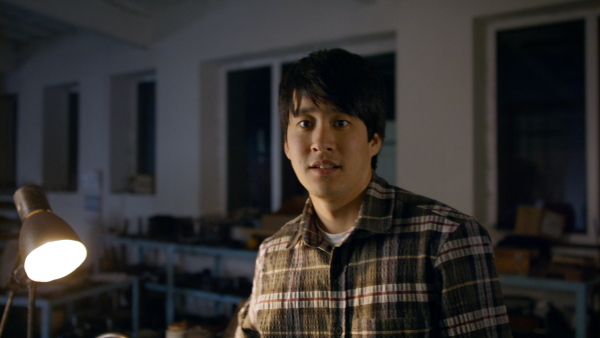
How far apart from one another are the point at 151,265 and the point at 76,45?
2388 mm

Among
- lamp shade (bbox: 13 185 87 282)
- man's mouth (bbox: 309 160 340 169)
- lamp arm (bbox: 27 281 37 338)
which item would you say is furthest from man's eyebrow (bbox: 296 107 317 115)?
A: lamp arm (bbox: 27 281 37 338)

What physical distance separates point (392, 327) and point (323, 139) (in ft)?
1.30

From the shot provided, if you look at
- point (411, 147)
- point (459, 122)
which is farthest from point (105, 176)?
point (459, 122)

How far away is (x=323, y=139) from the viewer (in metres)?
0.94

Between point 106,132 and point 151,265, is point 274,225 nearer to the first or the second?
point 151,265

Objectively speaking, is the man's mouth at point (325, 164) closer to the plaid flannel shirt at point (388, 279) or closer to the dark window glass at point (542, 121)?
the plaid flannel shirt at point (388, 279)

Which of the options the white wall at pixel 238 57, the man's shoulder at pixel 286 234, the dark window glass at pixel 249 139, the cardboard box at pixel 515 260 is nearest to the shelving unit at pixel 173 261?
the white wall at pixel 238 57

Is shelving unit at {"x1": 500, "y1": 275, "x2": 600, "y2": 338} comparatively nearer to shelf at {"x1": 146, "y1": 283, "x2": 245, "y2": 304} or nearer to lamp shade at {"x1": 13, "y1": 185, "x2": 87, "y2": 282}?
shelf at {"x1": 146, "y1": 283, "x2": 245, "y2": 304}

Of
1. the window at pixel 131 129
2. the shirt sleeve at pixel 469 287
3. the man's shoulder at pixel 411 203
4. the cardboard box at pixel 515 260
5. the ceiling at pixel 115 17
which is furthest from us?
the window at pixel 131 129

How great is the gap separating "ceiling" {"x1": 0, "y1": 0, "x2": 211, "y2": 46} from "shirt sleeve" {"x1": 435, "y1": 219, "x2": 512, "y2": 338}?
11.0 feet

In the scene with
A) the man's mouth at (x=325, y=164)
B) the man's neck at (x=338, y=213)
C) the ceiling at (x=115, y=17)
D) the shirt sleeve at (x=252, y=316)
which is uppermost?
the ceiling at (x=115, y=17)

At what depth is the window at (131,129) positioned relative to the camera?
438cm

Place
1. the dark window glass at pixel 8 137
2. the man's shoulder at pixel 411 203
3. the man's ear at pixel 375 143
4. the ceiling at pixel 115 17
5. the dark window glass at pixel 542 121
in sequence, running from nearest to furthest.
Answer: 1. the man's shoulder at pixel 411 203
2. the man's ear at pixel 375 143
3. the dark window glass at pixel 542 121
4. the ceiling at pixel 115 17
5. the dark window glass at pixel 8 137

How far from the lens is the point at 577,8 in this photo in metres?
2.55
